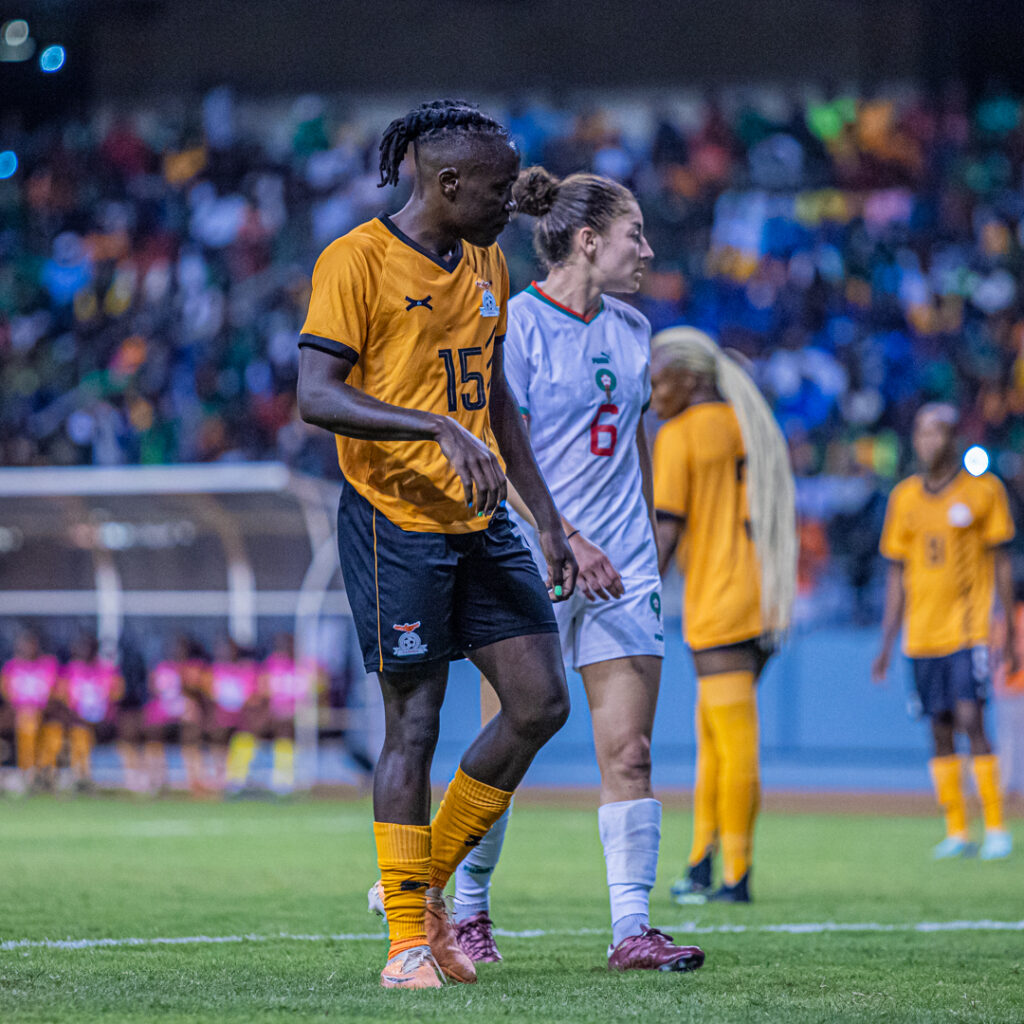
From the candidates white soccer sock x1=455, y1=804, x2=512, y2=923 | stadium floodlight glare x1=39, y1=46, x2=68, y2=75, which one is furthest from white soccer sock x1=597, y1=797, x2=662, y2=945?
stadium floodlight glare x1=39, y1=46, x2=68, y2=75

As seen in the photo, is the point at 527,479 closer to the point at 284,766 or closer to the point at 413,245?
the point at 413,245

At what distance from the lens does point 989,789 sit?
28.8 feet

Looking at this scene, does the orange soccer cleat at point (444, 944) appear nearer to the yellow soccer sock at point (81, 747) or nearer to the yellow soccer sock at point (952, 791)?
the yellow soccer sock at point (952, 791)

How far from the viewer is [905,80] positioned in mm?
21328

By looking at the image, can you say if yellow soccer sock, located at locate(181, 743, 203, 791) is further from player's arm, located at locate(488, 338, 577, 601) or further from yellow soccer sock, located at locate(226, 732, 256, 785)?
player's arm, located at locate(488, 338, 577, 601)

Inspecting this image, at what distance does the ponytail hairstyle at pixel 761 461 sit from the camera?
6570 mm

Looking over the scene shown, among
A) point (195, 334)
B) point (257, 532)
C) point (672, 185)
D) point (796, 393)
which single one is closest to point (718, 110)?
point (672, 185)

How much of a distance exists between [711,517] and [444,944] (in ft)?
10.1

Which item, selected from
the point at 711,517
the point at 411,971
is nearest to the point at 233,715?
the point at 711,517

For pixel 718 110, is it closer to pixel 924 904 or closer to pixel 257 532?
pixel 257 532

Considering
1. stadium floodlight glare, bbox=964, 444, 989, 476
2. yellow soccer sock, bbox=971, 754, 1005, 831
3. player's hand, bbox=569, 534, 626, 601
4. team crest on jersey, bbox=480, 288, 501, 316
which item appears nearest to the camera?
team crest on jersey, bbox=480, 288, 501, 316

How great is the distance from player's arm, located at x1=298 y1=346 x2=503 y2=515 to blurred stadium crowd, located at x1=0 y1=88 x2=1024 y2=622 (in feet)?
38.6

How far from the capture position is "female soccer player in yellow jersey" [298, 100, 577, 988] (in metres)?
3.69

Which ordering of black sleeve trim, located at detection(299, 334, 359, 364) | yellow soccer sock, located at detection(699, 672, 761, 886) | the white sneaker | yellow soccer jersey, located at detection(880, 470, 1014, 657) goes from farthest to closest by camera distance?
yellow soccer jersey, located at detection(880, 470, 1014, 657) < the white sneaker < yellow soccer sock, located at detection(699, 672, 761, 886) < black sleeve trim, located at detection(299, 334, 359, 364)
